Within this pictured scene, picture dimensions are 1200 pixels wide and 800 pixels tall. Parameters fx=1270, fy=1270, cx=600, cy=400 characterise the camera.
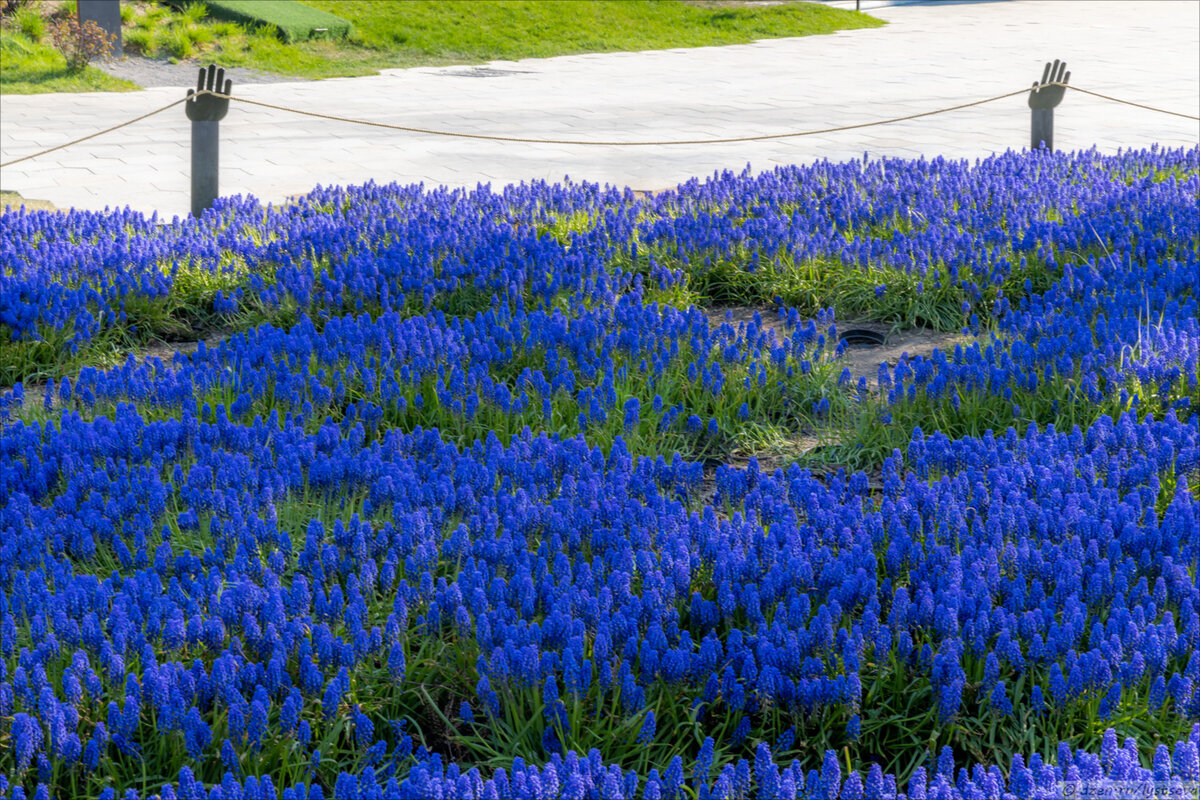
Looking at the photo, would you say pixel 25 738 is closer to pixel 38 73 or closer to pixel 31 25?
pixel 38 73

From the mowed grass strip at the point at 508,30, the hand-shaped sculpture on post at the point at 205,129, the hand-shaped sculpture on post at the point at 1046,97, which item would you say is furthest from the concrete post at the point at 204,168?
the mowed grass strip at the point at 508,30

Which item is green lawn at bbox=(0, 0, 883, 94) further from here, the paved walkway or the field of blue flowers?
the field of blue flowers

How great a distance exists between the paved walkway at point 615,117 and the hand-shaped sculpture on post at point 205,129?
6.38ft

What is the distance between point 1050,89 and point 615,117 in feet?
23.1

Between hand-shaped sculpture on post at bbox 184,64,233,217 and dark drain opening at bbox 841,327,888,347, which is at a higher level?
hand-shaped sculpture on post at bbox 184,64,233,217

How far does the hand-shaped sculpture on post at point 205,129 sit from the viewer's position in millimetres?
8664

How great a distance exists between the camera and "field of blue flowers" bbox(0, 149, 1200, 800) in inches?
118

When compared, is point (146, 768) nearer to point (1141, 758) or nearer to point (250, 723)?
point (250, 723)

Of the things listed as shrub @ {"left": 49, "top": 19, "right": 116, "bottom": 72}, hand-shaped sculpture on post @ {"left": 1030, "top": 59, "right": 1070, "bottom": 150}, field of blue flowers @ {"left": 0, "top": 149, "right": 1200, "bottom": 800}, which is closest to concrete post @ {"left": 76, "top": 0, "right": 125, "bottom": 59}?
shrub @ {"left": 49, "top": 19, "right": 116, "bottom": 72}

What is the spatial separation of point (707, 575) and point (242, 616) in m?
1.29

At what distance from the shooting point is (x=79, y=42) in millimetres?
18641

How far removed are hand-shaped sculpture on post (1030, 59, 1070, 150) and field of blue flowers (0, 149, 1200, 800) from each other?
3891 millimetres

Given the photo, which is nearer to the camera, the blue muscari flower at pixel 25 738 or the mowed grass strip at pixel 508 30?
the blue muscari flower at pixel 25 738

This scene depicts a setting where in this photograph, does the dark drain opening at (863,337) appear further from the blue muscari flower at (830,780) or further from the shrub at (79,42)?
the shrub at (79,42)
